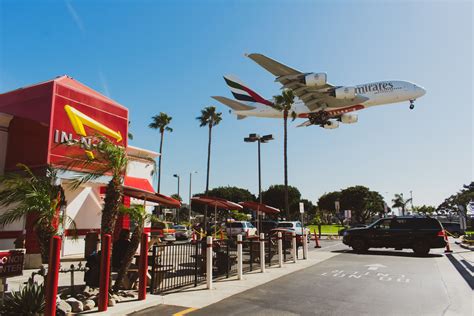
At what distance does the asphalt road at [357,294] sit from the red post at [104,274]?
5.40ft

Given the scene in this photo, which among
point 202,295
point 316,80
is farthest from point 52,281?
point 316,80

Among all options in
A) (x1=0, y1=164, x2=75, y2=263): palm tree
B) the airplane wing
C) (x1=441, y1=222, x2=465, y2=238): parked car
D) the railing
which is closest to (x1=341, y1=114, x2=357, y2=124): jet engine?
the airplane wing

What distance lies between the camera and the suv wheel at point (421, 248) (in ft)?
58.4

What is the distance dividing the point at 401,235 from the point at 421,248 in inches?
42.0

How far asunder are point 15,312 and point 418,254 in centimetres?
1758

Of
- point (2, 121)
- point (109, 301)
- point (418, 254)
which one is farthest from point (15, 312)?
point (418, 254)

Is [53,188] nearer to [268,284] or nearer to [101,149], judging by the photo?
[101,149]

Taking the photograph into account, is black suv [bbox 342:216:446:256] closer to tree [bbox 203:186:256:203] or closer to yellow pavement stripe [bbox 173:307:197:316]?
yellow pavement stripe [bbox 173:307:197:316]

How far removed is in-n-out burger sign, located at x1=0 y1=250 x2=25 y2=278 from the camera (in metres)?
6.09

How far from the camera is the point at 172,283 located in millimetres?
9289

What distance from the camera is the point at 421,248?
58.8 feet

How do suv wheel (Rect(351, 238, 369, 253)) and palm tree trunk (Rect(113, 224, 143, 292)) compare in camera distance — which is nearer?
palm tree trunk (Rect(113, 224, 143, 292))

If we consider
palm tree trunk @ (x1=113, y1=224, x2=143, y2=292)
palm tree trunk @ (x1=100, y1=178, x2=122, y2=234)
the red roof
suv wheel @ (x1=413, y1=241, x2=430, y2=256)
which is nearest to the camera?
palm tree trunk @ (x1=100, y1=178, x2=122, y2=234)

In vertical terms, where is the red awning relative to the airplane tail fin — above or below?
below
